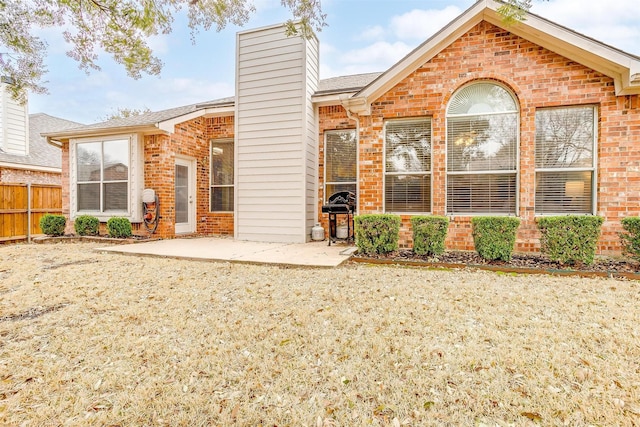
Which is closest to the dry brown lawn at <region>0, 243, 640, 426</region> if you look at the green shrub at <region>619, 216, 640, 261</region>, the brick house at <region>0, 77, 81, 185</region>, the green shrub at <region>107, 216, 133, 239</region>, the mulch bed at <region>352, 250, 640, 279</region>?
the mulch bed at <region>352, 250, 640, 279</region>

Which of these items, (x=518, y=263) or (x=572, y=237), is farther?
(x=518, y=263)

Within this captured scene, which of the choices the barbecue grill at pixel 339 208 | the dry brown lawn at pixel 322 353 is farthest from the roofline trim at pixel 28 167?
the barbecue grill at pixel 339 208

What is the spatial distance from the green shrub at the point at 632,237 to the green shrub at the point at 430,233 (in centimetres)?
252

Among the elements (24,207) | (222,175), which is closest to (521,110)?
(222,175)

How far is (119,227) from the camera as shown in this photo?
8156mm

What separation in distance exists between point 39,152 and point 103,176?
6344 millimetres

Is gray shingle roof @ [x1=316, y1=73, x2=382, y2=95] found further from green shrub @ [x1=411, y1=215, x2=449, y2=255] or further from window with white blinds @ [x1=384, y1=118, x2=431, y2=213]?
green shrub @ [x1=411, y1=215, x2=449, y2=255]

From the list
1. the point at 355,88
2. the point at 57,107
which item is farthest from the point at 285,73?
the point at 57,107

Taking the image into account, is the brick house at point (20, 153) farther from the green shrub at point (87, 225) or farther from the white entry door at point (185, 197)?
the white entry door at point (185, 197)

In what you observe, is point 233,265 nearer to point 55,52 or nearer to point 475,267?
point 475,267

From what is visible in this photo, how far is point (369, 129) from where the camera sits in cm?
655

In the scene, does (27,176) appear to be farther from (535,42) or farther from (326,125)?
(535,42)

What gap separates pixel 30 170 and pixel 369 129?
1230 cm

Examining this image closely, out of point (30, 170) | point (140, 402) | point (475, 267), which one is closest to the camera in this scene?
point (140, 402)
